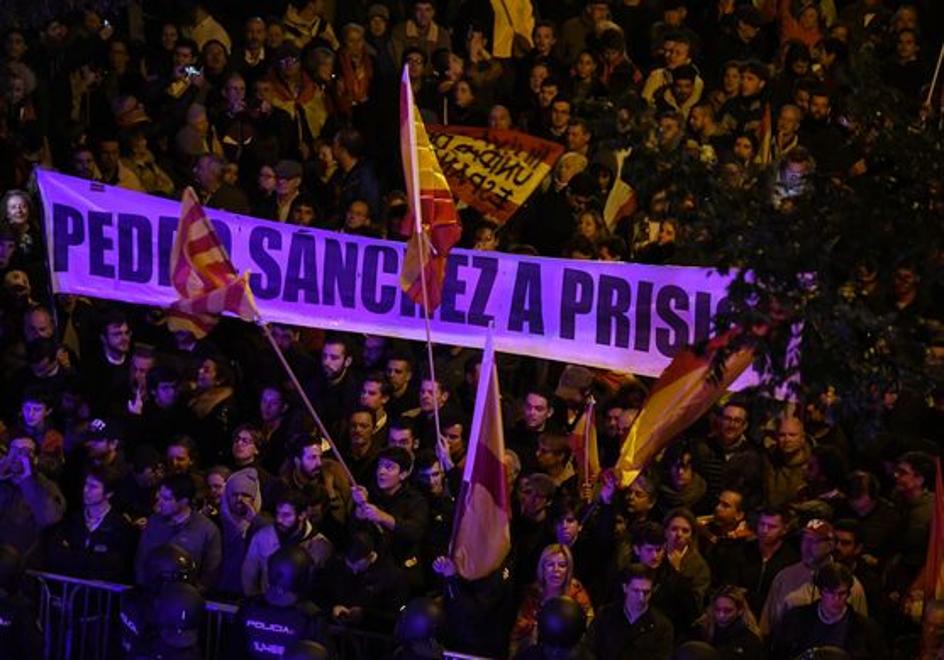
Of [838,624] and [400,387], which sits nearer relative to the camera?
[838,624]

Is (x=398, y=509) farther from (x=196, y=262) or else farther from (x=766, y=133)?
(x=766, y=133)

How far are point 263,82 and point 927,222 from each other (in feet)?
30.8

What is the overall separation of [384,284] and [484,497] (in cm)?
259

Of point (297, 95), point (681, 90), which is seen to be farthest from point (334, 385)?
point (297, 95)

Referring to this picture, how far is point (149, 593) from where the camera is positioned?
1216 cm

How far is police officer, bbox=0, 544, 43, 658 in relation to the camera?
1207 centimetres

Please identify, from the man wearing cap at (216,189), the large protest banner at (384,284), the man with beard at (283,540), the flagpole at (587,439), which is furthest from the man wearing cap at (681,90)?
the man with beard at (283,540)

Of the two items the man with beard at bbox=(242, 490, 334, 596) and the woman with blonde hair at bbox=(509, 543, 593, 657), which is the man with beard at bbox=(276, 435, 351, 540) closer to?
the man with beard at bbox=(242, 490, 334, 596)

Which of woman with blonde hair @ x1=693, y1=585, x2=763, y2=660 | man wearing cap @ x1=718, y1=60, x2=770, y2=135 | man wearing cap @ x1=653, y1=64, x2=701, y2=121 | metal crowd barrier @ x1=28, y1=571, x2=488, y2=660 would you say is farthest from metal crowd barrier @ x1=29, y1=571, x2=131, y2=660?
man wearing cap @ x1=653, y1=64, x2=701, y2=121

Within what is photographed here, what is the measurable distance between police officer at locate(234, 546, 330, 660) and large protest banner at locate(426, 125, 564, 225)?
180 inches

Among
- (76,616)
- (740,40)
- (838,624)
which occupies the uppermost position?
(740,40)

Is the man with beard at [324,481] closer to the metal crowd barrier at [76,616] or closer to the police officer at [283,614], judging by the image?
the metal crowd barrier at [76,616]

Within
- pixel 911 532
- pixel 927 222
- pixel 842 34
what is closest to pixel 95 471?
pixel 911 532

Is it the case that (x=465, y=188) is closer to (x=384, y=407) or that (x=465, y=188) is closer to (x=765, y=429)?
(x=384, y=407)
